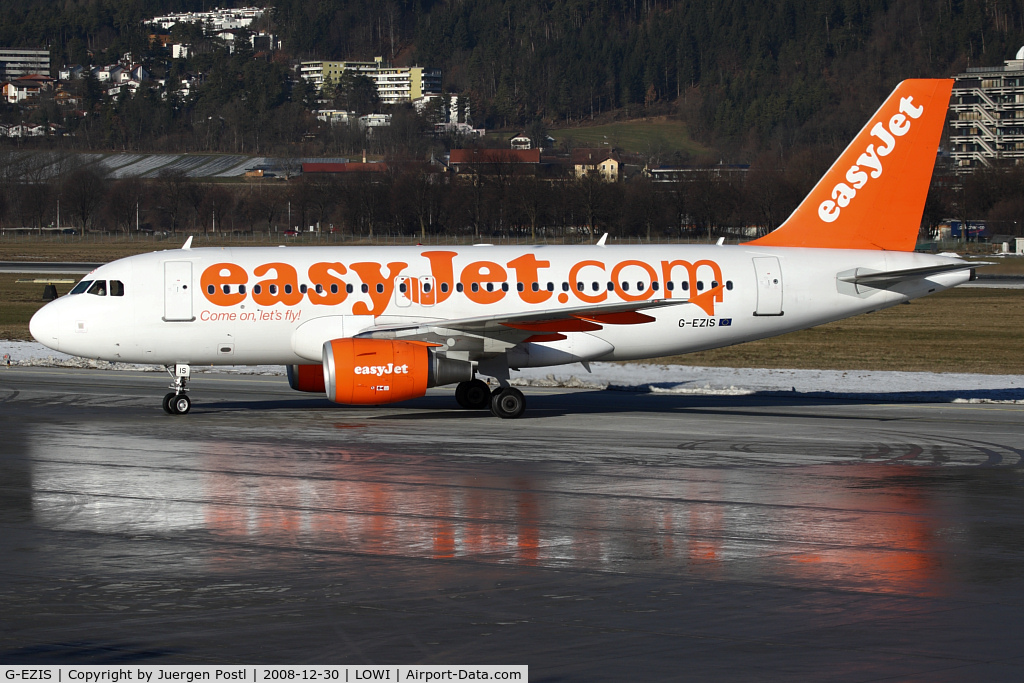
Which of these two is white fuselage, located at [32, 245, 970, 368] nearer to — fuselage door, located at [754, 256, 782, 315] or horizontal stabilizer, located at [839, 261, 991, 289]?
fuselage door, located at [754, 256, 782, 315]

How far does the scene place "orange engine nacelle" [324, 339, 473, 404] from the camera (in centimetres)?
2648

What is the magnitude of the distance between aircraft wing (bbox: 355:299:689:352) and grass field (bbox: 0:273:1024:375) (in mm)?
12402

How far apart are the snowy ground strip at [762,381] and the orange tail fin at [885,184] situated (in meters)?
4.10

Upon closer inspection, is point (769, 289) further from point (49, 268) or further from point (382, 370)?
point (49, 268)

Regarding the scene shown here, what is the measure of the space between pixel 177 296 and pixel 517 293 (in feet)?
25.3

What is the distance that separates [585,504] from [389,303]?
1191cm

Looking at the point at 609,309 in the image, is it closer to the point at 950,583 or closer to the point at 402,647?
the point at 950,583

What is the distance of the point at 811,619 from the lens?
1234cm

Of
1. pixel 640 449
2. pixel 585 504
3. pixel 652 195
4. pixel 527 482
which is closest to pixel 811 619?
pixel 585 504

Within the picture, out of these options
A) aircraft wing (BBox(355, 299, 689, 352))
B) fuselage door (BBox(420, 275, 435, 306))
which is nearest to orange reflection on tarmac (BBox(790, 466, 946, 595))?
aircraft wing (BBox(355, 299, 689, 352))

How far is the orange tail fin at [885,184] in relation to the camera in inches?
1240

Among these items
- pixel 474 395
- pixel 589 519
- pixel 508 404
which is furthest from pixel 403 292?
pixel 589 519

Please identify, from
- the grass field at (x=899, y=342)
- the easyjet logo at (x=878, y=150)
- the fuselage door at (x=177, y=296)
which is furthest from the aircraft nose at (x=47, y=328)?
the grass field at (x=899, y=342)

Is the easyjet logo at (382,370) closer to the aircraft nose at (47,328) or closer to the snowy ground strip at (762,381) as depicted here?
the aircraft nose at (47,328)
